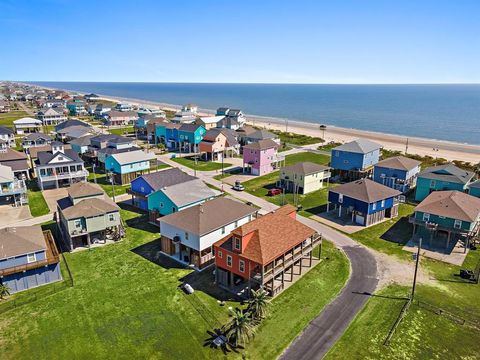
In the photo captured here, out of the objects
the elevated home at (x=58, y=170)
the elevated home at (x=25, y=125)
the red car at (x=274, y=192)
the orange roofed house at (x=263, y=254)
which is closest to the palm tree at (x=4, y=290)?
the orange roofed house at (x=263, y=254)

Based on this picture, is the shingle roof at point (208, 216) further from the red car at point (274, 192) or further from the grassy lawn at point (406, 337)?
the red car at point (274, 192)

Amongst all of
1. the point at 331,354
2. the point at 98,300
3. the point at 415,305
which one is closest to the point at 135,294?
the point at 98,300

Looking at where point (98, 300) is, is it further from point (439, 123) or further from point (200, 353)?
point (439, 123)

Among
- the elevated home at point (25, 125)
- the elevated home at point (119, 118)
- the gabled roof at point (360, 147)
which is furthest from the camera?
the elevated home at point (119, 118)

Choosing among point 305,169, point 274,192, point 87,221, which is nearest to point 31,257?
point 87,221

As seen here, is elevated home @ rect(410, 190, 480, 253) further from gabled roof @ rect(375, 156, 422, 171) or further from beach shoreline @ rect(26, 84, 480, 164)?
beach shoreline @ rect(26, 84, 480, 164)

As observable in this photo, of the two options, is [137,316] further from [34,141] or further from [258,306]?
[34,141]
